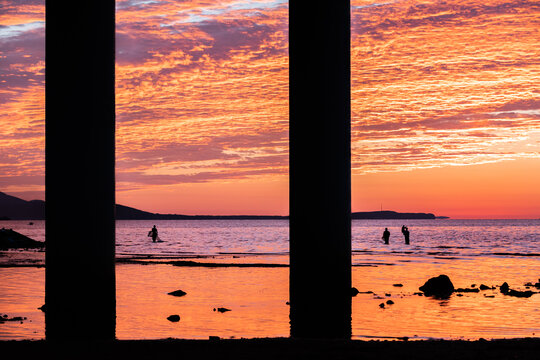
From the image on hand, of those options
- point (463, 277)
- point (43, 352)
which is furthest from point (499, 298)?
point (43, 352)

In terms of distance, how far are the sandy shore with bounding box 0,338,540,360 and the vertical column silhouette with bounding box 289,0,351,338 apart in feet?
10.1

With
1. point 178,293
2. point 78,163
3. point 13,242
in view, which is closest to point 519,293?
point 178,293

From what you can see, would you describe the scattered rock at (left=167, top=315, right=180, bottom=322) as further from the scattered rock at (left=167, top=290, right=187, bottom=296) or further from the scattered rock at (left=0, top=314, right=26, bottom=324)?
the scattered rock at (left=167, top=290, right=187, bottom=296)

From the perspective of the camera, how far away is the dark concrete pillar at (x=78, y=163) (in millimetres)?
14469

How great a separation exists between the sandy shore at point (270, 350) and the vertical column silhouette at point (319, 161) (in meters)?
3.09

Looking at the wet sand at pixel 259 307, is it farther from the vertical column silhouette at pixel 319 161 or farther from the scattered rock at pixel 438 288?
the vertical column silhouette at pixel 319 161

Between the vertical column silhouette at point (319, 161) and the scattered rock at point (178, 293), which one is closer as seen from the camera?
the vertical column silhouette at point (319, 161)

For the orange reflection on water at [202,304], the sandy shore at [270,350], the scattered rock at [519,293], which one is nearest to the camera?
the sandy shore at [270,350]

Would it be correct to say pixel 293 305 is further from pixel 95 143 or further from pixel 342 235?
pixel 95 143

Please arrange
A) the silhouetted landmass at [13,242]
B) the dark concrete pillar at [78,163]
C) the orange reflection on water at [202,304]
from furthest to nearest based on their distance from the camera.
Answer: the silhouetted landmass at [13,242], the orange reflection on water at [202,304], the dark concrete pillar at [78,163]

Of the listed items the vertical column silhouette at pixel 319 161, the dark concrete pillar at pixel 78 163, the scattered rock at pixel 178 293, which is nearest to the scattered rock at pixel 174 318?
the dark concrete pillar at pixel 78 163

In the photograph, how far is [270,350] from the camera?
10922 millimetres

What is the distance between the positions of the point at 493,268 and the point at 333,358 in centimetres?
3941

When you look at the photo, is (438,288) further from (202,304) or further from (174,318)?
(174,318)
